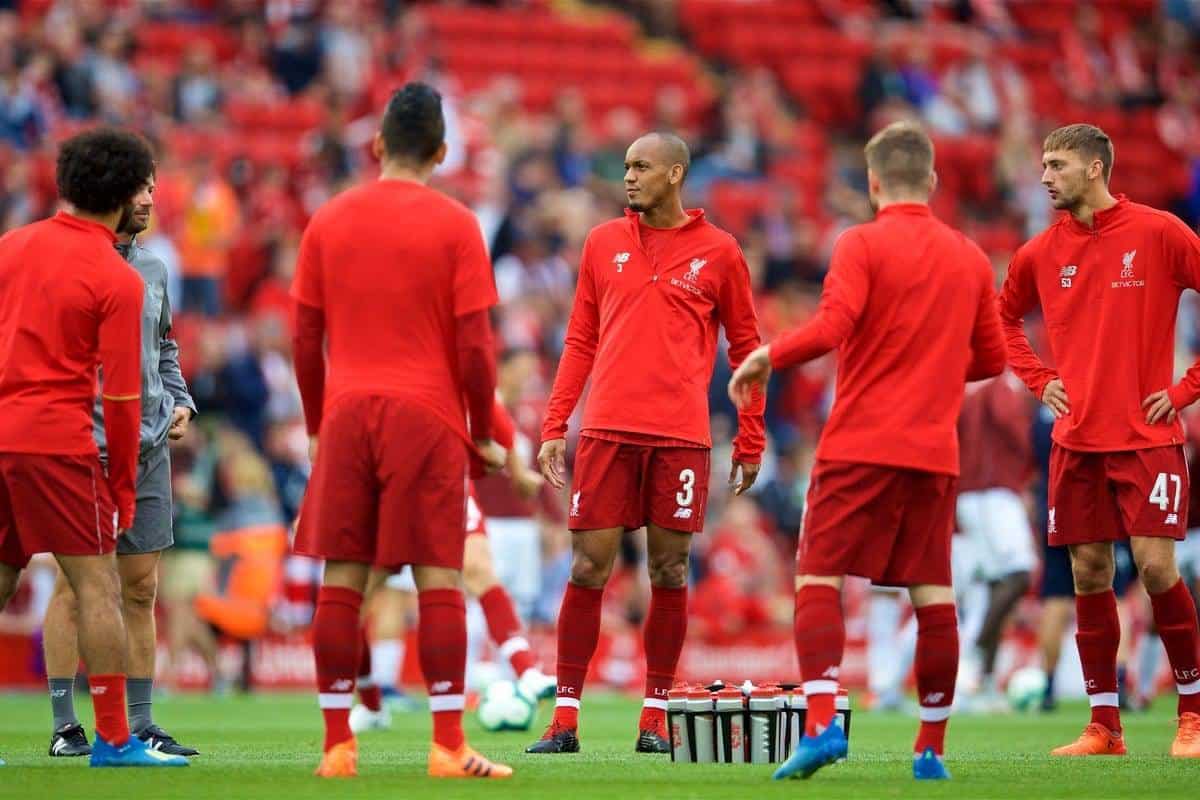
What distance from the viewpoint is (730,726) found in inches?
349

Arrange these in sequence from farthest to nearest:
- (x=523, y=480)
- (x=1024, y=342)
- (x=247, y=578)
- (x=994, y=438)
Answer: (x=247, y=578) < (x=994, y=438) < (x=523, y=480) < (x=1024, y=342)

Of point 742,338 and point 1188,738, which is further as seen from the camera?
point 742,338

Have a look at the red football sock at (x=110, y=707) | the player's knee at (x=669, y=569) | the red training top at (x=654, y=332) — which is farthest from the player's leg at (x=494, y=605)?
the red football sock at (x=110, y=707)

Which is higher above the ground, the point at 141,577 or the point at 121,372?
the point at 121,372

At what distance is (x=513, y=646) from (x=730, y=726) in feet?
12.1

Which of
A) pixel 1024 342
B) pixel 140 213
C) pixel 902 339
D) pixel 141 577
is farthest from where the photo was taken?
pixel 1024 342

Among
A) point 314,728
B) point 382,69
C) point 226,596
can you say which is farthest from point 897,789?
point 382,69

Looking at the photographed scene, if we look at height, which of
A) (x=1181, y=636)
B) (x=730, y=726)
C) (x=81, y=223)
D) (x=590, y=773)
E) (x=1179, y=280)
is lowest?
(x=590, y=773)

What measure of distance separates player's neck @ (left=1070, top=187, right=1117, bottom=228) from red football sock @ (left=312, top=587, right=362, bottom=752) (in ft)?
14.3

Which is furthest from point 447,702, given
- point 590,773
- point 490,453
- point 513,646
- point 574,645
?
point 513,646

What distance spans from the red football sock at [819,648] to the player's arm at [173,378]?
3478 mm

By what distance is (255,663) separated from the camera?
62.6 ft

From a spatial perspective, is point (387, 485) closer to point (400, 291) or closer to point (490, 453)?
point (490, 453)

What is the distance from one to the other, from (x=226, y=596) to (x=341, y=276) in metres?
11.6
